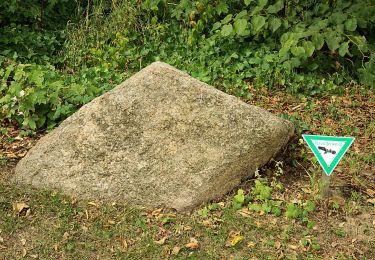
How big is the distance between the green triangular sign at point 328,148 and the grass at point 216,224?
12.1 inches

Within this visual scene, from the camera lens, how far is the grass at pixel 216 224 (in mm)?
3529

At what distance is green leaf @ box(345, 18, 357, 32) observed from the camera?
17.8ft

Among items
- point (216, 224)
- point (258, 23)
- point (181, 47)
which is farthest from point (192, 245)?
point (181, 47)

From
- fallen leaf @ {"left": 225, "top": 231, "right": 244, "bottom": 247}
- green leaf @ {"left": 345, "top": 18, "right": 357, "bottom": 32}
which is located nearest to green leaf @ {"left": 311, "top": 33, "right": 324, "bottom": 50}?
green leaf @ {"left": 345, "top": 18, "right": 357, "bottom": 32}

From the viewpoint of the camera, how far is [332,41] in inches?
214

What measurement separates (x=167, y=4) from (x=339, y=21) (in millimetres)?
2319

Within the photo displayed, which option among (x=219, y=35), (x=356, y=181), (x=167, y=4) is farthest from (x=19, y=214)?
(x=167, y=4)

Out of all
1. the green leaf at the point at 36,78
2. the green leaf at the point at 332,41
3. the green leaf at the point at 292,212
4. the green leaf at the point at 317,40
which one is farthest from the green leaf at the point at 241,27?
the green leaf at the point at 292,212

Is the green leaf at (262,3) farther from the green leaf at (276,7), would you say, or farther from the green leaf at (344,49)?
the green leaf at (344,49)

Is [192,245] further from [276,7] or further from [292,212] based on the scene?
[276,7]

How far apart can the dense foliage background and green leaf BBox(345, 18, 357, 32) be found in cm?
1

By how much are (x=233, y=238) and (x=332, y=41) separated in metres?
2.70

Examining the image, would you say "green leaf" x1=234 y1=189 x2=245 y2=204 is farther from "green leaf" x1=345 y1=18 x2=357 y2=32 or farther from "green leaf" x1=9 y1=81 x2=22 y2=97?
"green leaf" x1=345 y1=18 x2=357 y2=32

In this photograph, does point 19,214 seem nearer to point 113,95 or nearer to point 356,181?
point 113,95
